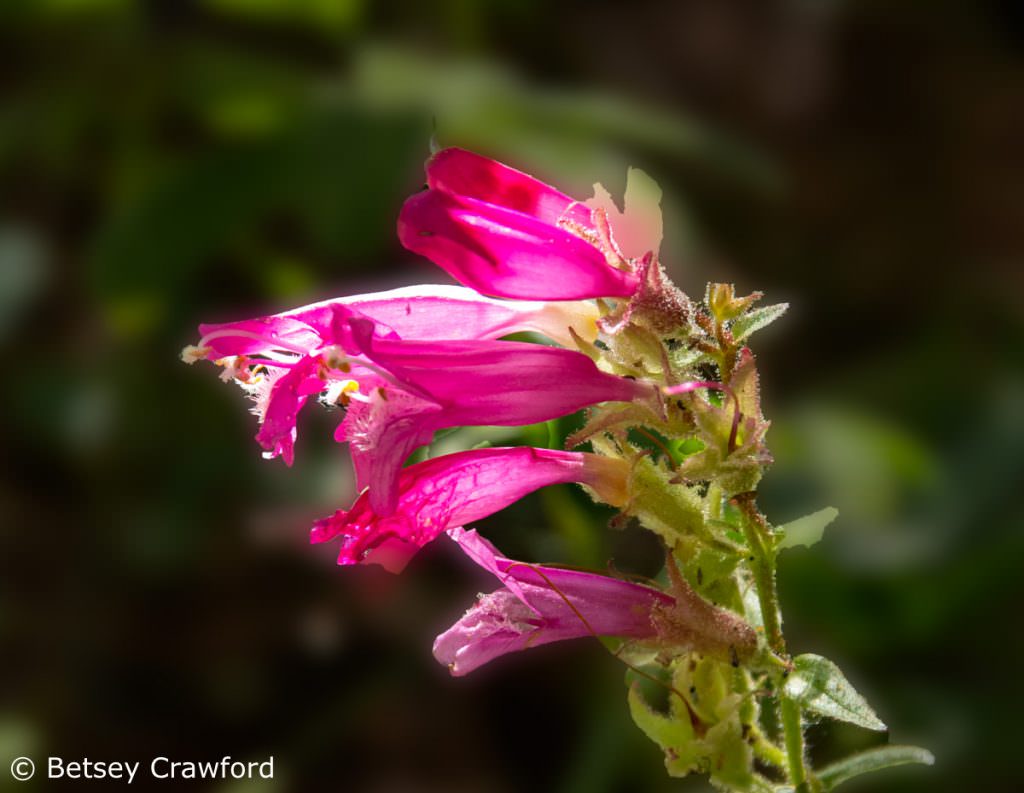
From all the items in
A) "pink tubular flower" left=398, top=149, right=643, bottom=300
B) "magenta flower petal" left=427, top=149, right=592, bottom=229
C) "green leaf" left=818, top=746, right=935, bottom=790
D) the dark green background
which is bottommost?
"green leaf" left=818, top=746, right=935, bottom=790

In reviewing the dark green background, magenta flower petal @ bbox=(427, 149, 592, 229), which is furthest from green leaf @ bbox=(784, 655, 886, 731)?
the dark green background

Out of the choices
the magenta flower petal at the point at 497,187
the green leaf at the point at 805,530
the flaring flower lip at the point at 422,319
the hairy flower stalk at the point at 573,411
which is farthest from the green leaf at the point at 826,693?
the magenta flower petal at the point at 497,187

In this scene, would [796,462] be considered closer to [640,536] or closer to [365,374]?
[640,536]

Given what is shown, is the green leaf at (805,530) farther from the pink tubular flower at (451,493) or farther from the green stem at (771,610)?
the pink tubular flower at (451,493)

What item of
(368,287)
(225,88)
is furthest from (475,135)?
(225,88)

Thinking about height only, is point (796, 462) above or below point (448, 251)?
above

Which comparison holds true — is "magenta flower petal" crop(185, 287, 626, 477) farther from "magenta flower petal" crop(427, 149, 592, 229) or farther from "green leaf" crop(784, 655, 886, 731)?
"green leaf" crop(784, 655, 886, 731)

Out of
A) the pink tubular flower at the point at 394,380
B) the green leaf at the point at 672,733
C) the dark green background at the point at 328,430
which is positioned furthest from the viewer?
the dark green background at the point at 328,430

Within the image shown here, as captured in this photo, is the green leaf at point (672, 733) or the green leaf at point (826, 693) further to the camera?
the green leaf at point (672, 733)
